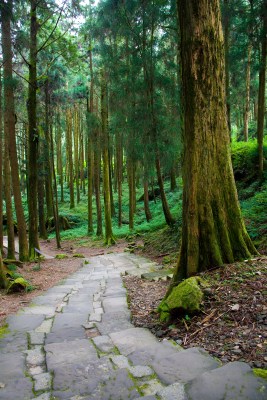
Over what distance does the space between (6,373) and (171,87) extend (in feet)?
34.7

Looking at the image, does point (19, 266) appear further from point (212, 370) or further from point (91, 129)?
point (91, 129)

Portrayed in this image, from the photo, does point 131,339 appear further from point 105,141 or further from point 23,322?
point 105,141

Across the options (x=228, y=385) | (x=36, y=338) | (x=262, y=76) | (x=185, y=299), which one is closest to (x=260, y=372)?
(x=228, y=385)

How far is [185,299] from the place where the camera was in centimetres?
348

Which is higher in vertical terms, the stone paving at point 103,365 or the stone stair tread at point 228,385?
the stone stair tread at point 228,385

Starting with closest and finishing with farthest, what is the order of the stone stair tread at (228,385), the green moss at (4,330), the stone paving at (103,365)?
the stone stair tread at (228,385)
the stone paving at (103,365)
the green moss at (4,330)

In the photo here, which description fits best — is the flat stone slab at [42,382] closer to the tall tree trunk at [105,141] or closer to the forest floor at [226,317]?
the forest floor at [226,317]

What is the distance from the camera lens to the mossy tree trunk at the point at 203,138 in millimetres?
4180

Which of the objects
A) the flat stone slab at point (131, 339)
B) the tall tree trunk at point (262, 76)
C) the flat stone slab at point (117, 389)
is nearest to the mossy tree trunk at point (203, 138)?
the flat stone slab at point (131, 339)

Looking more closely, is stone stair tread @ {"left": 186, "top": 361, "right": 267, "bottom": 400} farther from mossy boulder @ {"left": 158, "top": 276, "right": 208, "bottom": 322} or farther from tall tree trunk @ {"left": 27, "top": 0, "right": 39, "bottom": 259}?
tall tree trunk @ {"left": 27, "top": 0, "right": 39, "bottom": 259}

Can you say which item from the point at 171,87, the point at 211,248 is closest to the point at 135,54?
the point at 171,87

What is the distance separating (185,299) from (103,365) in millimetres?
1225

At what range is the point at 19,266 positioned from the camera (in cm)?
910

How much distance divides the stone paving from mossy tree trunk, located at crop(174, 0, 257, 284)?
1.38 metres
